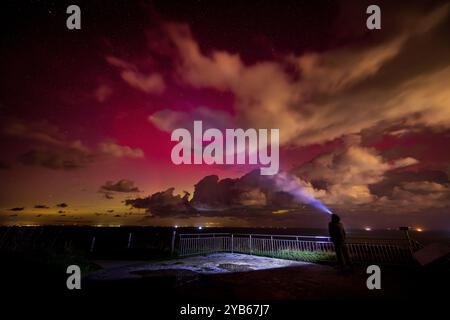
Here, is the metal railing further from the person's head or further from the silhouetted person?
the person's head

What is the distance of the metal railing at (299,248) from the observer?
1138 cm

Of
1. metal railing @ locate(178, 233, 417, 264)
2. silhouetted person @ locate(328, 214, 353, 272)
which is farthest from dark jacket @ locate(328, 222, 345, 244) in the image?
metal railing @ locate(178, 233, 417, 264)

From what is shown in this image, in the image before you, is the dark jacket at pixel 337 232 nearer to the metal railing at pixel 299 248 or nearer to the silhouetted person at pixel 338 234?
the silhouetted person at pixel 338 234

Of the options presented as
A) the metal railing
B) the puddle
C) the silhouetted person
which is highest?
the silhouetted person

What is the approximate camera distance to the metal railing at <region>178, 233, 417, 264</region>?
11.4m

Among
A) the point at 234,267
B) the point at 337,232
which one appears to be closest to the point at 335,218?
the point at 337,232

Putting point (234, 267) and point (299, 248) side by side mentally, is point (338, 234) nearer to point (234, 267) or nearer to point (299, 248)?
point (234, 267)

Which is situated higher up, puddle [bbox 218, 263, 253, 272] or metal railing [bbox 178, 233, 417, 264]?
metal railing [bbox 178, 233, 417, 264]

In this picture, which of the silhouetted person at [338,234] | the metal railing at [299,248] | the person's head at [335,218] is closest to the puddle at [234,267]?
the metal railing at [299,248]

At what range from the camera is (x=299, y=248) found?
15.5 meters
